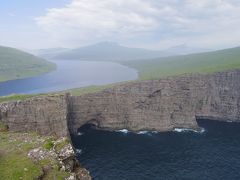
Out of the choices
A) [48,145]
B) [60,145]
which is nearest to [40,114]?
[48,145]

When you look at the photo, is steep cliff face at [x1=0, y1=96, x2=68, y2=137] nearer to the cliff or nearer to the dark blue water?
the dark blue water

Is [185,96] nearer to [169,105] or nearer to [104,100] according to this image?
[169,105]

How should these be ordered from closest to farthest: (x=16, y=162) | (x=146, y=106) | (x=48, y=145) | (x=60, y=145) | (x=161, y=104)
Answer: (x=16, y=162) → (x=60, y=145) → (x=48, y=145) → (x=146, y=106) → (x=161, y=104)

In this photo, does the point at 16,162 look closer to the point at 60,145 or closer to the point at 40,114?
the point at 60,145

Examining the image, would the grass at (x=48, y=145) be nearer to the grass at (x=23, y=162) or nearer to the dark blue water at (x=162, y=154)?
the grass at (x=23, y=162)

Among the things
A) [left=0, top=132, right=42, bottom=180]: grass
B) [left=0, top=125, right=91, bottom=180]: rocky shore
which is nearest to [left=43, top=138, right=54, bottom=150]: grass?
[left=0, top=125, right=91, bottom=180]: rocky shore

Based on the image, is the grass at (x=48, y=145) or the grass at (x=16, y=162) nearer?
the grass at (x=16, y=162)

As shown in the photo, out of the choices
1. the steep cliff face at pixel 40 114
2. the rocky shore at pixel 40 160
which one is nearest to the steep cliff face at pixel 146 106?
the steep cliff face at pixel 40 114
